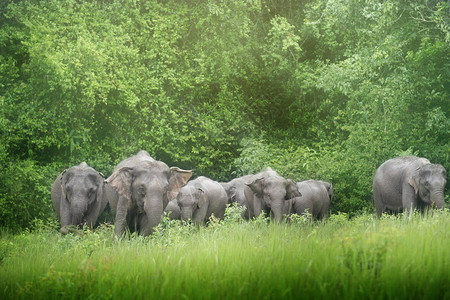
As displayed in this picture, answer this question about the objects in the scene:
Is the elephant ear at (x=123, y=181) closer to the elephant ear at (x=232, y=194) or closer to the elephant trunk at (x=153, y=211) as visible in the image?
the elephant trunk at (x=153, y=211)

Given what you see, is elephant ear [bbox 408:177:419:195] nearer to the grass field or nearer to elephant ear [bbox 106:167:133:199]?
elephant ear [bbox 106:167:133:199]

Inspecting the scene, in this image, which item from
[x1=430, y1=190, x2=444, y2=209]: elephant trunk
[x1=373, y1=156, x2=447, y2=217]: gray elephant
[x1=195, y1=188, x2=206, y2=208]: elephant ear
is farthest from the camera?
[x1=195, y1=188, x2=206, y2=208]: elephant ear

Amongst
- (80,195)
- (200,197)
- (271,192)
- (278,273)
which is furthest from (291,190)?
(278,273)

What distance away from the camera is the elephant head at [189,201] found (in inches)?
574

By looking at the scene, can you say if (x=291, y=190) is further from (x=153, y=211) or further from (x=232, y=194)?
(x=153, y=211)

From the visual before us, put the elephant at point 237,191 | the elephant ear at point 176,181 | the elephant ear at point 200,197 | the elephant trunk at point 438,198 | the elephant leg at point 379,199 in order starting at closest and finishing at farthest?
the elephant ear at point 176,181 → the elephant trunk at point 438,198 → the elephant ear at point 200,197 → the elephant leg at point 379,199 → the elephant at point 237,191

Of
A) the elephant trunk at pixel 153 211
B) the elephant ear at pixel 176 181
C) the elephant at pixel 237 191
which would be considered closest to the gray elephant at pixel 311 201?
the elephant at pixel 237 191

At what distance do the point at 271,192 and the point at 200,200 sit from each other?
6.39ft

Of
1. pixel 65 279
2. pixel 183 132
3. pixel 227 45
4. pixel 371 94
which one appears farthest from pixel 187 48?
Answer: pixel 65 279

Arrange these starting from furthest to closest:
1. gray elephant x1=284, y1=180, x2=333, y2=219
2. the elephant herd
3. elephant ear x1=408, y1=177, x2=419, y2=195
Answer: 1. gray elephant x1=284, y1=180, x2=333, y2=219
2. elephant ear x1=408, y1=177, x2=419, y2=195
3. the elephant herd

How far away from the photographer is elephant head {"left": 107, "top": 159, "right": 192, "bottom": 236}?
36.2 ft

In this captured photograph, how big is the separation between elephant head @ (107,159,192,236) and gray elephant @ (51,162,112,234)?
1539 mm

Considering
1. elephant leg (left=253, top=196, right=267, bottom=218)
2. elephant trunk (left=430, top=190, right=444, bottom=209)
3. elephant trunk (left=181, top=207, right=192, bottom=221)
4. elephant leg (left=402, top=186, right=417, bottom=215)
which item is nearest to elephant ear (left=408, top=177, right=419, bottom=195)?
elephant leg (left=402, top=186, right=417, bottom=215)

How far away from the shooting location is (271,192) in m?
14.2
